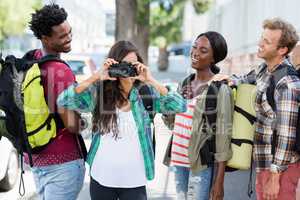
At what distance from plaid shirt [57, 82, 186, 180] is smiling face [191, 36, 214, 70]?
0.58 meters

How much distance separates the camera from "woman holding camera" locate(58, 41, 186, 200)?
2.62 metres

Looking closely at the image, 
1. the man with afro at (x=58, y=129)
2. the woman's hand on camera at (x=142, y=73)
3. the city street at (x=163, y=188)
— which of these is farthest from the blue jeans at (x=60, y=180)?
the city street at (x=163, y=188)

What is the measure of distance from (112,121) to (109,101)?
118 mm

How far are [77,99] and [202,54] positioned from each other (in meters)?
0.99

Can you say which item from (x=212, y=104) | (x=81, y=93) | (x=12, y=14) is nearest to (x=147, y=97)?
(x=81, y=93)

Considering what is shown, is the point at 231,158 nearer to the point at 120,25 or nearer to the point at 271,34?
the point at 271,34

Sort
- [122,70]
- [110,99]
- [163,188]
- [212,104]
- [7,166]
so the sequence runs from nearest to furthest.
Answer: [122,70]
[110,99]
[212,104]
[7,166]
[163,188]

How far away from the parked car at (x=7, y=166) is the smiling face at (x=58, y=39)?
317 centimetres

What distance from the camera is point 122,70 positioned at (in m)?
2.54

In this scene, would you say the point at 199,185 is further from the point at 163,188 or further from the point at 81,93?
the point at 163,188

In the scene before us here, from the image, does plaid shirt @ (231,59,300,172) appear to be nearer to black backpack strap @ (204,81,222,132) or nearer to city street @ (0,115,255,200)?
black backpack strap @ (204,81,222,132)

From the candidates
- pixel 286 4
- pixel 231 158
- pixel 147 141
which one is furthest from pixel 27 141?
pixel 286 4

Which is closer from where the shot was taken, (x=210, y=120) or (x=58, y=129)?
(x=58, y=129)

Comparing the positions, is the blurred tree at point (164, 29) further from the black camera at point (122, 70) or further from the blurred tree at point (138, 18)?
the black camera at point (122, 70)
